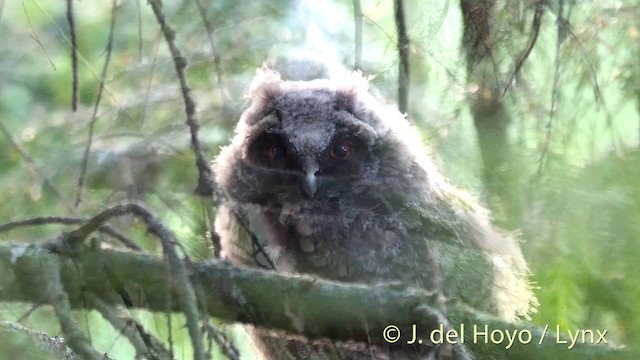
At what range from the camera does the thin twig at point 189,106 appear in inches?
40.1

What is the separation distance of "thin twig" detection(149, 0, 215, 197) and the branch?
127 mm

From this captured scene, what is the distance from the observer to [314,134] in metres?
1.25

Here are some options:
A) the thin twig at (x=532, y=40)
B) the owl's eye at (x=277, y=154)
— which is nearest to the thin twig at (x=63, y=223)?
the owl's eye at (x=277, y=154)

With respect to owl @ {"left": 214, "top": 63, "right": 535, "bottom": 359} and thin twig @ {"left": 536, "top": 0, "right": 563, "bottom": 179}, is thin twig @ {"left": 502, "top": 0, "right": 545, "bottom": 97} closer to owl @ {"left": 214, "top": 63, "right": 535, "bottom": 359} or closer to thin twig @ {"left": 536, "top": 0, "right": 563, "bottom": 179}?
thin twig @ {"left": 536, "top": 0, "right": 563, "bottom": 179}

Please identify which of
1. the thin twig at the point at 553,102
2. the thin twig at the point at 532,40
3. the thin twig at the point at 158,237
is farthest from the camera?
the thin twig at the point at 532,40

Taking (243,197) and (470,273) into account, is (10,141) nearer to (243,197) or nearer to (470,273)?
(243,197)

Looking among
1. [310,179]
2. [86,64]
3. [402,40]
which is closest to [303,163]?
[310,179]

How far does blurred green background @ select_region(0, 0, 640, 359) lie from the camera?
37.8 inches

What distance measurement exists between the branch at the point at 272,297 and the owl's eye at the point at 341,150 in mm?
325

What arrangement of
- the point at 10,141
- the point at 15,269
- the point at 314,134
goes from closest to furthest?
the point at 15,269, the point at 10,141, the point at 314,134

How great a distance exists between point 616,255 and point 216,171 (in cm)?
57

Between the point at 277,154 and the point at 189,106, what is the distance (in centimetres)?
26

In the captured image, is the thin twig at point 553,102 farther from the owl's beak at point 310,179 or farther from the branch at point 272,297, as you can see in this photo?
the owl's beak at point 310,179

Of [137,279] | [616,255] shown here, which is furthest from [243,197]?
[616,255]
